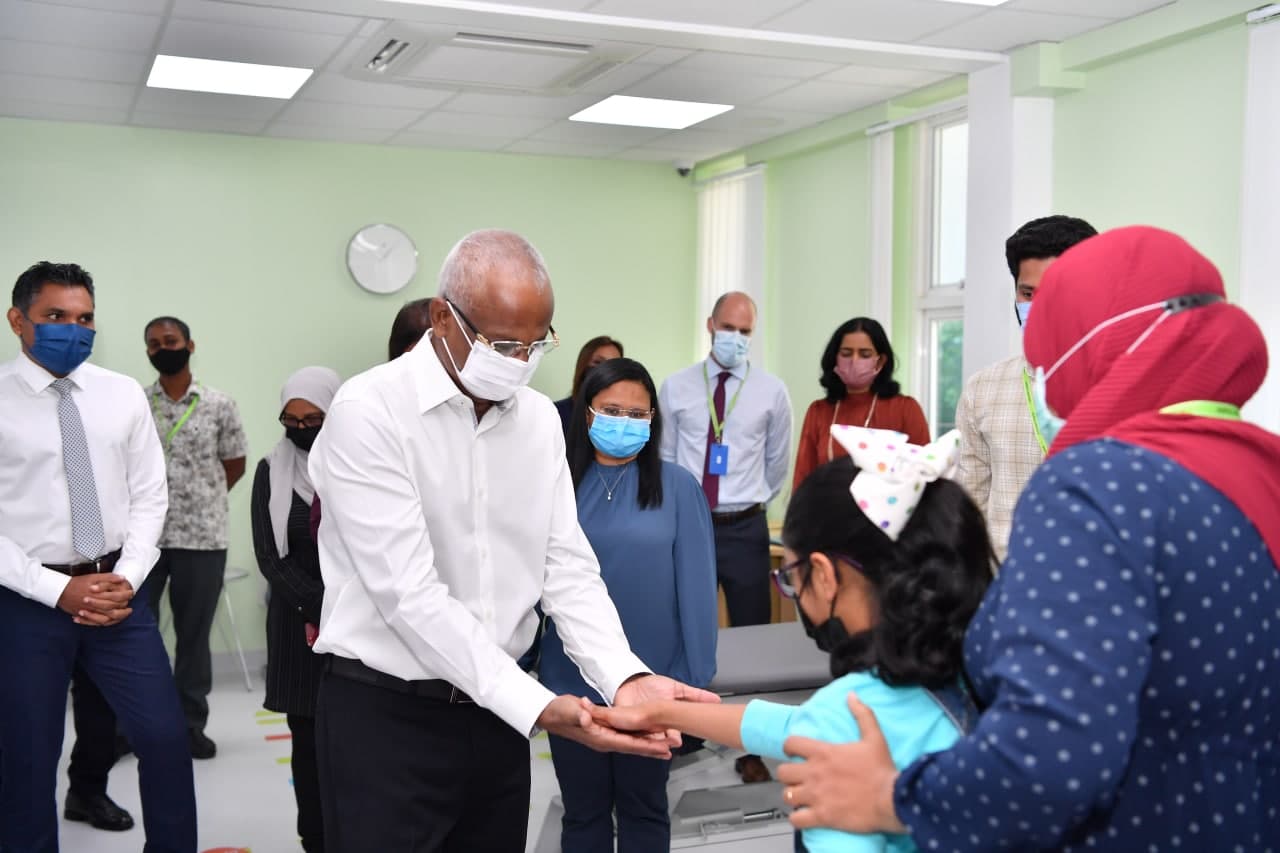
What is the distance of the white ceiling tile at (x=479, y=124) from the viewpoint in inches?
255

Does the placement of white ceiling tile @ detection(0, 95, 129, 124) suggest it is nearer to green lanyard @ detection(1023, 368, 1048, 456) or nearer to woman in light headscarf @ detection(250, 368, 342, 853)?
woman in light headscarf @ detection(250, 368, 342, 853)

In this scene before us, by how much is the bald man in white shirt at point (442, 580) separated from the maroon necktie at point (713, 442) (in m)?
3.04

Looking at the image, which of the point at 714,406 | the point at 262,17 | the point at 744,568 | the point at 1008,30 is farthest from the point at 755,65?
the point at 744,568

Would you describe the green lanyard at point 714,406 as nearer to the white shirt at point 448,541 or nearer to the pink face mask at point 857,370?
the pink face mask at point 857,370

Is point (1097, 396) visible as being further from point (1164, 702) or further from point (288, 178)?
point (288, 178)

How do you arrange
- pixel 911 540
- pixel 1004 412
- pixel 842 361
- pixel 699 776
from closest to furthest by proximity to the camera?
pixel 911 540 < pixel 1004 412 < pixel 699 776 < pixel 842 361

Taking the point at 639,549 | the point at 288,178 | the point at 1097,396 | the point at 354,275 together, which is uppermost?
the point at 288,178

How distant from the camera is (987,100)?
17.6 feet

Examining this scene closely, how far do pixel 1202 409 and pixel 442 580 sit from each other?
1.27 meters

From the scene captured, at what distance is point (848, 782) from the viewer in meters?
1.27

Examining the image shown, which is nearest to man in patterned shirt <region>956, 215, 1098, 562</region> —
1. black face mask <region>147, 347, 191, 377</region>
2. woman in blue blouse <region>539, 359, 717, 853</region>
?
woman in blue blouse <region>539, 359, 717, 853</region>

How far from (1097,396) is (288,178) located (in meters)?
6.45

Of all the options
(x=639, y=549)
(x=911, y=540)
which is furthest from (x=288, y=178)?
(x=911, y=540)

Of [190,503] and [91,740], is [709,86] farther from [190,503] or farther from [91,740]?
[91,740]
